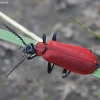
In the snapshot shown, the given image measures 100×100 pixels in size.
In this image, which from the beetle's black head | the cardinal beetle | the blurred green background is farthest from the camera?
the blurred green background

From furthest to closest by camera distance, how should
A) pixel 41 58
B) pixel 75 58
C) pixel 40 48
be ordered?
pixel 41 58 < pixel 40 48 < pixel 75 58

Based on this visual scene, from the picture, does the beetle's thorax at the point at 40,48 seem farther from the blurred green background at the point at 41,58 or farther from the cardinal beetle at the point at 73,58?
the blurred green background at the point at 41,58

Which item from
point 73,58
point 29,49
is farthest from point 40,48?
point 73,58

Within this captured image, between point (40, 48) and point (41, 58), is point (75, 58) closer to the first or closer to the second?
point (40, 48)

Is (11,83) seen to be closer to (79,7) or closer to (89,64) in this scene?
(89,64)

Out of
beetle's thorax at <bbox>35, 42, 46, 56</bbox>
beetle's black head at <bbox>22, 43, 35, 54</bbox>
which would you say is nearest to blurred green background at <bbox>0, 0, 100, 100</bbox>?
beetle's black head at <bbox>22, 43, 35, 54</bbox>

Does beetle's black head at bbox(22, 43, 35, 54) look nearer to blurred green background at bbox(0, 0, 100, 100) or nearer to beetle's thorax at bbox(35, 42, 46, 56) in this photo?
beetle's thorax at bbox(35, 42, 46, 56)

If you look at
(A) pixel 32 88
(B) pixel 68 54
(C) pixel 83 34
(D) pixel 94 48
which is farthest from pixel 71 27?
(B) pixel 68 54

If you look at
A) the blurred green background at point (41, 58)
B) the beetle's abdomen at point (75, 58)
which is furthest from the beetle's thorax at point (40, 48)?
the blurred green background at point (41, 58)
